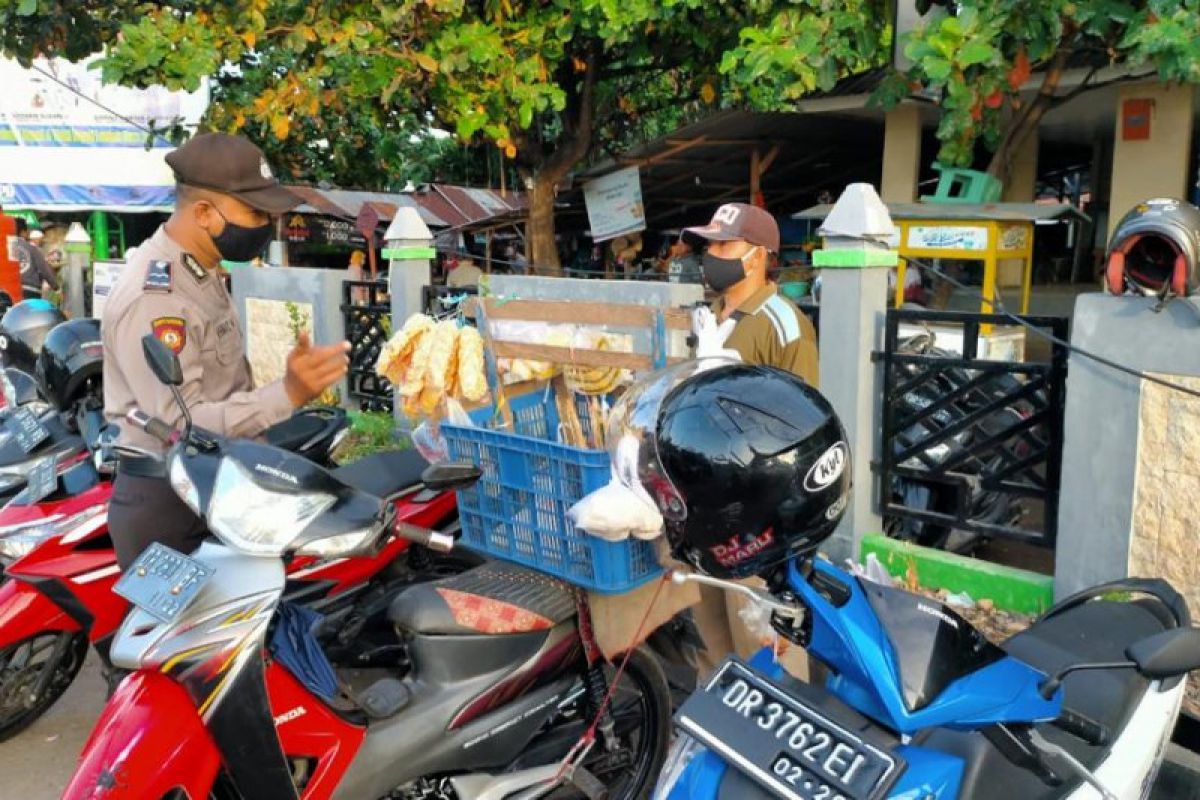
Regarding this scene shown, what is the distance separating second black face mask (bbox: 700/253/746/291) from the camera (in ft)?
11.2

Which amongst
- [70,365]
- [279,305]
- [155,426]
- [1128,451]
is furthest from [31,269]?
[1128,451]

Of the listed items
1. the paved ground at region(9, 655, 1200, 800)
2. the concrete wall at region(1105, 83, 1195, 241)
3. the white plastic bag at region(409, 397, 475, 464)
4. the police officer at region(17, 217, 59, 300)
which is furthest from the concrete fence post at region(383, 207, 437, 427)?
the police officer at region(17, 217, 59, 300)

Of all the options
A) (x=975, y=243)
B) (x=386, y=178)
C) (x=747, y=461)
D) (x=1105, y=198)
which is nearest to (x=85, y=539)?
(x=747, y=461)

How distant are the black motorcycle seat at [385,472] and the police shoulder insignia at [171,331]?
2.85 feet

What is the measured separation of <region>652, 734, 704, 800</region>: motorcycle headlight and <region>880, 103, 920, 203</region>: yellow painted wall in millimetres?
8395

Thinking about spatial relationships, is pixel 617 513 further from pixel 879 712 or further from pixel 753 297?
pixel 753 297

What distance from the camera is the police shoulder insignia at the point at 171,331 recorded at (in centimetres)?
257

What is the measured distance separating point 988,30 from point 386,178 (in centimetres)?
1585

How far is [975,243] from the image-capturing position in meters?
6.86

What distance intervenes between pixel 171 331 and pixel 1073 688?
2.26 metres

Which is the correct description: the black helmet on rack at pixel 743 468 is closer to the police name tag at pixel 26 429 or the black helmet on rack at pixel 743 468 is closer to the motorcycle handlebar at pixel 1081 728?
the motorcycle handlebar at pixel 1081 728

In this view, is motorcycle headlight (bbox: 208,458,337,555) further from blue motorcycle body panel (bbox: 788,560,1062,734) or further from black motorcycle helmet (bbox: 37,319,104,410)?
black motorcycle helmet (bbox: 37,319,104,410)

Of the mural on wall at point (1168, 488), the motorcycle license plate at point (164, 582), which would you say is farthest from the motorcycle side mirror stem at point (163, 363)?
the mural on wall at point (1168, 488)

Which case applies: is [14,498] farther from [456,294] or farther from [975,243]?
[975,243]
